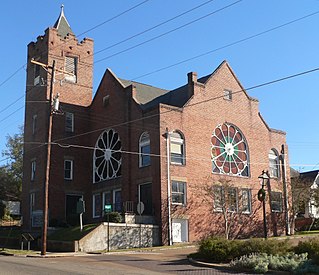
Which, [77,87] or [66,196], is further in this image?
[77,87]

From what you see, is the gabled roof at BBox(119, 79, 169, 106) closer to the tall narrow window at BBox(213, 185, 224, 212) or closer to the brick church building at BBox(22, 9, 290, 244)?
the brick church building at BBox(22, 9, 290, 244)

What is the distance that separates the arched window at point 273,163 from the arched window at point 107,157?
43.9 feet

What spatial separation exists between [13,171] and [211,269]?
4792 cm

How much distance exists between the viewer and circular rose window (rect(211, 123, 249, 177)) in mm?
38875

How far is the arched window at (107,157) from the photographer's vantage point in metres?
39.5

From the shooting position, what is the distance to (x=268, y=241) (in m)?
20.3

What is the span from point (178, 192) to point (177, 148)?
3307 mm

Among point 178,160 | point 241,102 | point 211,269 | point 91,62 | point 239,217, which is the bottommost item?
point 211,269

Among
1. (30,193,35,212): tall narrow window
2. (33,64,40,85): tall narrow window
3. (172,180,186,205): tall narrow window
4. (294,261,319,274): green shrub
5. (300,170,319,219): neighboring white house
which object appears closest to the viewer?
(294,261,319,274): green shrub

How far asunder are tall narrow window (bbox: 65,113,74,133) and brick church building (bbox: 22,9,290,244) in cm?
10

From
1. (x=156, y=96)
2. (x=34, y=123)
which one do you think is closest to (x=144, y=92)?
(x=156, y=96)

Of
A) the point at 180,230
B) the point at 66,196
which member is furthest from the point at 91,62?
the point at 180,230

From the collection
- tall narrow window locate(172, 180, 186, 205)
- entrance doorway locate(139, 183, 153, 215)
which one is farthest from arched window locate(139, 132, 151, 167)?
tall narrow window locate(172, 180, 186, 205)

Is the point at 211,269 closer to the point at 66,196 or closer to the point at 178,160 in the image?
the point at 178,160
